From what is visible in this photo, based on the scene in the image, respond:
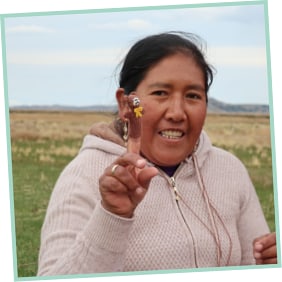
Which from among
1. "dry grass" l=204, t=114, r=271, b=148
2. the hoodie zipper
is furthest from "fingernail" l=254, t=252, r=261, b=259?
"dry grass" l=204, t=114, r=271, b=148

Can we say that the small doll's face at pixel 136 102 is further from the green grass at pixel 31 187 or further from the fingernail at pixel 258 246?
the fingernail at pixel 258 246

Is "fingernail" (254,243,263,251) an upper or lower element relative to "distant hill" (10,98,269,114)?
lower

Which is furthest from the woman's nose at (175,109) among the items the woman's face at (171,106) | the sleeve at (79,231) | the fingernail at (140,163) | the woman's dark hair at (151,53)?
the fingernail at (140,163)

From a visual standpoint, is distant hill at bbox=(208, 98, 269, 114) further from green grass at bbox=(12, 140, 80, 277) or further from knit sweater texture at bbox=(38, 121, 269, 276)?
green grass at bbox=(12, 140, 80, 277)

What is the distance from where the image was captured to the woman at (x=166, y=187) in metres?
1.39

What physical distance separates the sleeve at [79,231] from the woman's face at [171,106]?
19 cm

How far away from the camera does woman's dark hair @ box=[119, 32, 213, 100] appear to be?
1488 mm

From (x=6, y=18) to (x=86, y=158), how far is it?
45 cm

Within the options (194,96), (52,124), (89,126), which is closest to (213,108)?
(194,96)

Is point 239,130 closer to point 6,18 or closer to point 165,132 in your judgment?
point 165,132

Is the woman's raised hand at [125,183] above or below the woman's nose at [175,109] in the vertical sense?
below

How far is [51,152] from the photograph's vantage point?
1631mm

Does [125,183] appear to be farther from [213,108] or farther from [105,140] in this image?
[213,108]

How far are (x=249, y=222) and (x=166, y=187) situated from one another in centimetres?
27
